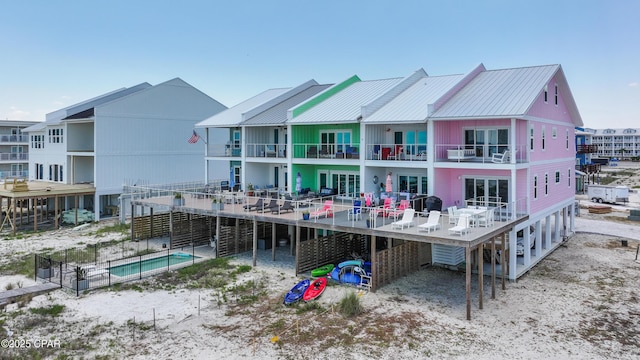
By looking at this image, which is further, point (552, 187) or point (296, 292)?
point (552, 187)

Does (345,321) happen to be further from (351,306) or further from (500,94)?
(500,94)

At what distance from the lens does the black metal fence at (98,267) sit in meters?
19.3

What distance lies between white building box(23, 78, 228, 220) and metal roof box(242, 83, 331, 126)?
40.5ft

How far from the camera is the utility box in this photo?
156ft

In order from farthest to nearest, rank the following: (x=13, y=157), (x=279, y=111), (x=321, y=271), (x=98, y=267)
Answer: (x=13, y=157) → (x=279, y=111) → (x=98, y=267) → (x=321, y=271)

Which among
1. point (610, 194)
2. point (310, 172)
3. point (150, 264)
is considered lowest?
point (150, 264)

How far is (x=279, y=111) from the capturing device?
104ft

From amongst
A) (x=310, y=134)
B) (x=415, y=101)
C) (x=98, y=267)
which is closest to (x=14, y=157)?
(x=98, y=267)

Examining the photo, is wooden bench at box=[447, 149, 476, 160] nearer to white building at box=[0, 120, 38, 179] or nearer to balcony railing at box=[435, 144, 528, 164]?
balcony railing at box=[435, 144, 528, 164]

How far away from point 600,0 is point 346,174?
1878 centimetres

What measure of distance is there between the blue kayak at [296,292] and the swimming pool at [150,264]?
7.39 meters

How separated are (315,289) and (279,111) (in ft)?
53.5

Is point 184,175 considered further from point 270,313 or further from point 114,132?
point 270,313

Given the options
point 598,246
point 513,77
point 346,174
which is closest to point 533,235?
point 598,246
